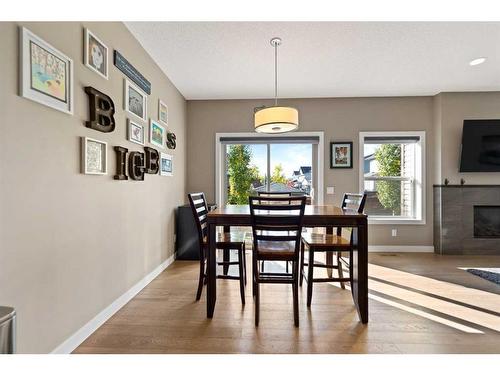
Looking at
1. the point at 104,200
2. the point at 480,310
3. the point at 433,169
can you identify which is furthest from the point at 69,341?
the point at 433,169

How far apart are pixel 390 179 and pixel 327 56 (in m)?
2.51

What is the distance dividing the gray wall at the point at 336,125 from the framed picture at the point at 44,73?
2849 millimetres

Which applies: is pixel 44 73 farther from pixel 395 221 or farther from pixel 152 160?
pixel 395 221

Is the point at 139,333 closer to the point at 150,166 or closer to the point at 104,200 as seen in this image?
the point at 104,200

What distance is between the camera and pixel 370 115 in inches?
170

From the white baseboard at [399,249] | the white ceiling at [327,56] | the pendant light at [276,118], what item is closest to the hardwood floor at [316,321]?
the white baseboard at [399,249]

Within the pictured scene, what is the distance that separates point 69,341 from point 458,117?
17.7ft

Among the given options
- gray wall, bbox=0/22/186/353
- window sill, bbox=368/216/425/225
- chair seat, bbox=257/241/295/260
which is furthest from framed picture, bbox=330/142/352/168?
gray wall, bbox=0/22/186/353

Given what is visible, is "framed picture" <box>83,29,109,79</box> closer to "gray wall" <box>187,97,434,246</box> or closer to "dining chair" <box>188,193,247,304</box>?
"dining chair" <box>188,193,247,304</box>

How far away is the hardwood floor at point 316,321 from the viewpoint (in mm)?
1771

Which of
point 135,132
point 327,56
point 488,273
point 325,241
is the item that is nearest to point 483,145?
point 488,273

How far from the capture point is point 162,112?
3324 mm

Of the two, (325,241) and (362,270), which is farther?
(325,241)

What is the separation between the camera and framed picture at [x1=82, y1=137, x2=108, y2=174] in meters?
1.80
